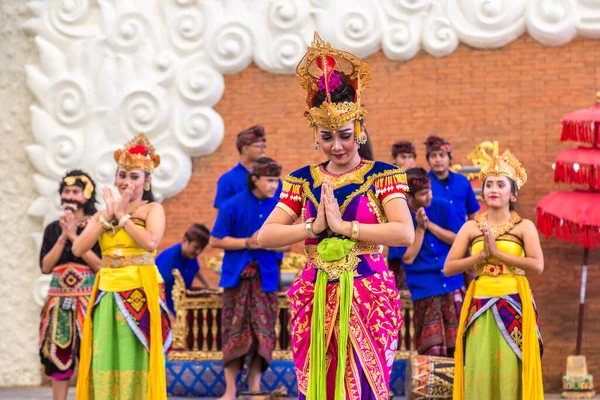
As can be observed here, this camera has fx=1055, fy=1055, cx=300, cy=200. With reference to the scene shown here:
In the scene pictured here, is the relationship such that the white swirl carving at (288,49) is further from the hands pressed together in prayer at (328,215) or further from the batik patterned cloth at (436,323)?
the hands pressed together in prayer at (328,215)

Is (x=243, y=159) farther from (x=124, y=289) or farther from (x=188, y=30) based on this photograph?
(x=124, y=289)

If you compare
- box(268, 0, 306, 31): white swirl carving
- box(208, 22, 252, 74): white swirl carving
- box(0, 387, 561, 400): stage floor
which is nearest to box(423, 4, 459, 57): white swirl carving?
box(268, 0, 306, 31): white swirl carving

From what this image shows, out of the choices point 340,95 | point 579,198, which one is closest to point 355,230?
point 340,95

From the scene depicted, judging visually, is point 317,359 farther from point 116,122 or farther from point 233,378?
point 116,122

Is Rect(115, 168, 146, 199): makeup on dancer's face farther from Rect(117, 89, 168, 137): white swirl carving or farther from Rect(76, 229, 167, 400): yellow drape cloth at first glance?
Rect(117, 89, 168, 137): white swirl carving

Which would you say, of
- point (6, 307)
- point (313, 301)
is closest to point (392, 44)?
point (6, 307)

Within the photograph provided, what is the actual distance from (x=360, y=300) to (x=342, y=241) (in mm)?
285

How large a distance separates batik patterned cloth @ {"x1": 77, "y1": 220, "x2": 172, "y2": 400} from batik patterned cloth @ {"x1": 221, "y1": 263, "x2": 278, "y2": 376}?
50.6 inches

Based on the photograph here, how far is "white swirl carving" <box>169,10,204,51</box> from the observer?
31.6 feet

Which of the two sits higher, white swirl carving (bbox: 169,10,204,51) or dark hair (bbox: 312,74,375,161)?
white swirl carving (bbox: 169,10,204,51)

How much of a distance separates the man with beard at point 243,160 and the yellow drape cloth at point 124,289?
162cm

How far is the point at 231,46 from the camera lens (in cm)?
956

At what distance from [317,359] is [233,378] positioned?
345cm

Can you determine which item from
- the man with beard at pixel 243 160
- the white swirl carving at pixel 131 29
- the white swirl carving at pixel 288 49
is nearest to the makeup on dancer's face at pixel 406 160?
the man with beard at pixel 243 160
